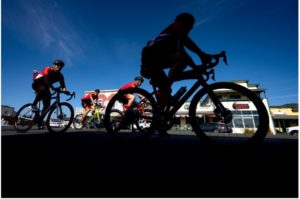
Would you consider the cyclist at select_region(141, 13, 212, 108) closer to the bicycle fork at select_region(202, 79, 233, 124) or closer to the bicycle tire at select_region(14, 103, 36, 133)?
the bicycle fork at select_region(202, 79, 233, 124)

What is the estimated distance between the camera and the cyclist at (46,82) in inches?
188

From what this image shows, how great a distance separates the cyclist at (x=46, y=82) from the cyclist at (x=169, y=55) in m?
3.26

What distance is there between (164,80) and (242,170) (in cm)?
177

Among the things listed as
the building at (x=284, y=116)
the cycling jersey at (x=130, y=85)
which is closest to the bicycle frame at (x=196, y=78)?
the cycling jersey at (x=130, y=85)

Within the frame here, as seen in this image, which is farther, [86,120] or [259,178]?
[86,120]

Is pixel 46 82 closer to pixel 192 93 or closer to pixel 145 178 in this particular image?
pixel 192 93

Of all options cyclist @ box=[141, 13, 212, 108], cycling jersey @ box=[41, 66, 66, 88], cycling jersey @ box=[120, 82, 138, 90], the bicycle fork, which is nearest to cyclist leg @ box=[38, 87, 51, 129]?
cycling jersey @ box=[41, 66, 66, 88]

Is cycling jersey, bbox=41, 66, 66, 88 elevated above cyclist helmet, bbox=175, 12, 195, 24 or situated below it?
below

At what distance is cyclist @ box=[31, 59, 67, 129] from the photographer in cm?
477

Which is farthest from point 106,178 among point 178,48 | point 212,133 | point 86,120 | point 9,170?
point 86,120

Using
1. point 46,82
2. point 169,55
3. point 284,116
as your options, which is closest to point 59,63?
point 46,82

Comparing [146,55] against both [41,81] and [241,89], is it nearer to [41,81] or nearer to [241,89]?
[241,89]

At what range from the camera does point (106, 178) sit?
3.24 feet

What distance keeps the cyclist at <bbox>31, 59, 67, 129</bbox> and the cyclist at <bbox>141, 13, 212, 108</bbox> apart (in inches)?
128
